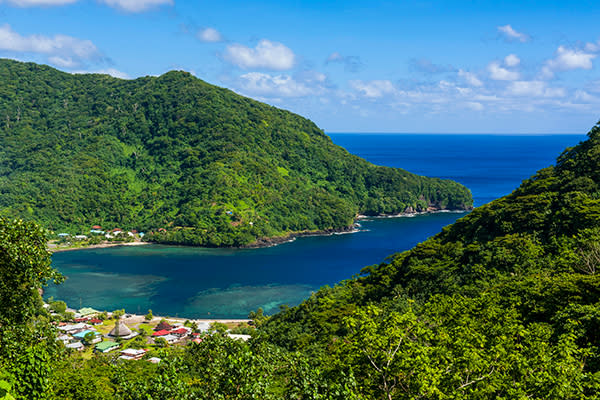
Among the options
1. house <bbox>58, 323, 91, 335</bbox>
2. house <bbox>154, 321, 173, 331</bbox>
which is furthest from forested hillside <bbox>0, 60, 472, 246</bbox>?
house <bbox>58, 323, 91, 335</bbox>

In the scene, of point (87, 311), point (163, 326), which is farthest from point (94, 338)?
point (87, 311)

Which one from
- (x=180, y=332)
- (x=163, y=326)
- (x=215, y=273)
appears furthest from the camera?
(x=215, y=273)

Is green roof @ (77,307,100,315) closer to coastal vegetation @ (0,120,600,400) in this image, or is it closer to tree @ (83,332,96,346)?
tree @ (83,332,96,346)

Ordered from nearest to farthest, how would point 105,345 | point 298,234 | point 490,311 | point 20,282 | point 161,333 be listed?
1. point 20,282
2. point 490,311
3. point 105,345
4. point 161,333
5. point 298,234

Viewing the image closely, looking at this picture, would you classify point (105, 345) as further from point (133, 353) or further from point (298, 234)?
point (298, 234)

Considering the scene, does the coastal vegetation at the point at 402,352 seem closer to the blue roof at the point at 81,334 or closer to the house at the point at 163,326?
the blue roof at the point at 81,334

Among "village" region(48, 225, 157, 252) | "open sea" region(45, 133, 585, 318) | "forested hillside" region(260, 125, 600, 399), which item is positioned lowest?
"open sea" region(45, 133, 585, 318)

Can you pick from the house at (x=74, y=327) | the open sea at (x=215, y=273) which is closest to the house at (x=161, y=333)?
the house at (x=74, y=327)
